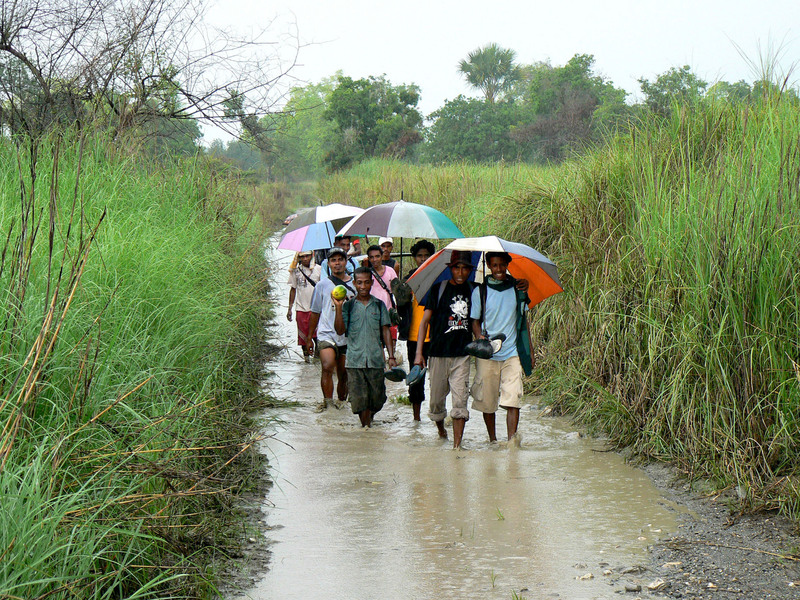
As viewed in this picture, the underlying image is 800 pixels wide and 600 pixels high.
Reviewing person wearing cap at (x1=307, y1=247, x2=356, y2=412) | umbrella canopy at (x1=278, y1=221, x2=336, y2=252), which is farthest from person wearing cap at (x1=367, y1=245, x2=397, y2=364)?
umbrella canopy at (x1=278, y1=221, x2=336, y2=252)

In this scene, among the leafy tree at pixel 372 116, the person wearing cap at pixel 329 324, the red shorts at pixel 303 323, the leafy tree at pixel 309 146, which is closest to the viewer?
the person wearing cap at pixel 329 324

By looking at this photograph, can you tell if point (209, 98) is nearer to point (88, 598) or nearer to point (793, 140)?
point (793, 140)

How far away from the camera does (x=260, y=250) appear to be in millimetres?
13836

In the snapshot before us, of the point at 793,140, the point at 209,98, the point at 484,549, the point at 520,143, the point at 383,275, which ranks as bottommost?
the point at 484,549

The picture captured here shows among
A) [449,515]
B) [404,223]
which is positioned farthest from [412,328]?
[449,515]

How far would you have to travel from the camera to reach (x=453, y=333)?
7371 millimetres

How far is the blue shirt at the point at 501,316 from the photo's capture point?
→ 7.27 metres

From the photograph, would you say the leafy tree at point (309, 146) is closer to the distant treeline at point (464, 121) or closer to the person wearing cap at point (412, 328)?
the distant treeline at point (464, 121)

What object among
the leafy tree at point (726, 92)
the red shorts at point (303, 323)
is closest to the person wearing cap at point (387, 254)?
the red shorts at point (303, 323)

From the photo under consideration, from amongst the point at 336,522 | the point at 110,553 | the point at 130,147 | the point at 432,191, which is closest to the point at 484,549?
the point at 336,522

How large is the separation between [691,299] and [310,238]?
6223 millimetres

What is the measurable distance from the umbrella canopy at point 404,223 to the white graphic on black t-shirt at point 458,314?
88.3 inches

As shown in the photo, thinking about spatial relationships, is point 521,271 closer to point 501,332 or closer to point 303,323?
point 501,332

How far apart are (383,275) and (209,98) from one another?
4832mm
